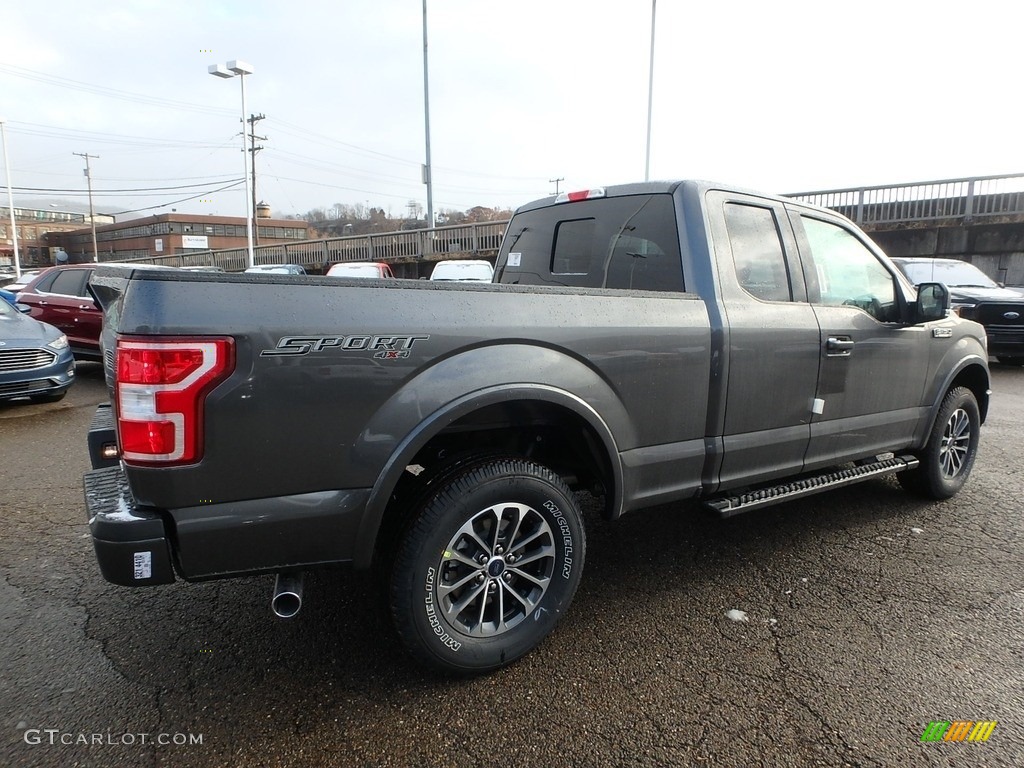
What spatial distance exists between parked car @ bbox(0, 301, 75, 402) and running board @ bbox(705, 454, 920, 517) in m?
7.62

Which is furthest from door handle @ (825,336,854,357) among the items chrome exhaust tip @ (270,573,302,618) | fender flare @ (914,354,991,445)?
chrome exhaust tip @ (270,573,302,618)

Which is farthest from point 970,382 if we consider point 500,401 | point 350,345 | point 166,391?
A: point 166,391

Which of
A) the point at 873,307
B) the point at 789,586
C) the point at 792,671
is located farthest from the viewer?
the point at 873,307

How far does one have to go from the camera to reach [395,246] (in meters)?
26.7

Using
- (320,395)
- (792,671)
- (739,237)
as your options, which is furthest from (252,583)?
(739,237)

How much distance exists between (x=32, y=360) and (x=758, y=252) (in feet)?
25.6

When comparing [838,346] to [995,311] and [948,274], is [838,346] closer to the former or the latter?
[995,311]

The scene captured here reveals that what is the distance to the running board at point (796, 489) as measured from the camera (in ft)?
10.2

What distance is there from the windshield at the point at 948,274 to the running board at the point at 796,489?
27.5ft

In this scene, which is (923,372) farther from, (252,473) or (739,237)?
(252,473)

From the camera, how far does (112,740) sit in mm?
2158

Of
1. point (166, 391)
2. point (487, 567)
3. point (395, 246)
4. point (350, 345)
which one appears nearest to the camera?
point (166, 391)

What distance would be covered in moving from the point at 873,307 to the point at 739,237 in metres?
1.14

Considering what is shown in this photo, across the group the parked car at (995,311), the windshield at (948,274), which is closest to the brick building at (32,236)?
the windshield at (948,274)
